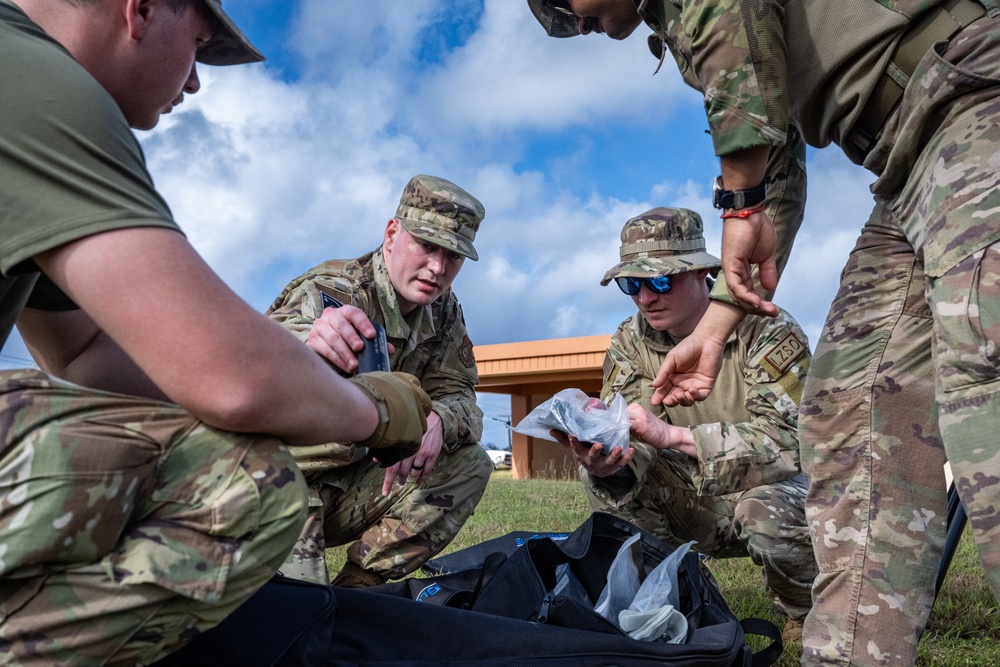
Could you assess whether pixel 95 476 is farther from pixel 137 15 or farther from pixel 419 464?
pixel 419 464

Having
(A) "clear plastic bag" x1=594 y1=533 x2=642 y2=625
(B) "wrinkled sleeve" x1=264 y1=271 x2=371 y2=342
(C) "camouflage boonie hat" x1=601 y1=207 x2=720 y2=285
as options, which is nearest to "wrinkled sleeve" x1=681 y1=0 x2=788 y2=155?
(A) "clear plastic bag" x1=594 y1=533 x2=642 y2=625

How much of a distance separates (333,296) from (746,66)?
2.26 meters

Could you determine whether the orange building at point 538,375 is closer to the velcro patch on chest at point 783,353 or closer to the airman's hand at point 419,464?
the velcro patch on chest at point 783,353

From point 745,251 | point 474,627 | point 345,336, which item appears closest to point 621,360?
point 345,336

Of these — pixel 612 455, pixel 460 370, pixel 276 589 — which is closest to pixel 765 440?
pixel 612 455

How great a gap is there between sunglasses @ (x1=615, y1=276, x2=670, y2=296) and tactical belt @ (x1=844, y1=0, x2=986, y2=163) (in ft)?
6.39

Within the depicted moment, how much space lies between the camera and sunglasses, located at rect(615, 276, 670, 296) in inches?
159

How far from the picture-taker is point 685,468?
387cm

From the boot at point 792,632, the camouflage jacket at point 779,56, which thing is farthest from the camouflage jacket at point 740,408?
the camouflage jacket at point 779,56

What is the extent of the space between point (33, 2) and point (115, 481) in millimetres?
844

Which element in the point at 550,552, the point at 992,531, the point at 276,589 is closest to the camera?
the point at 992,531

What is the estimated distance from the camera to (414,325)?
4250 mm

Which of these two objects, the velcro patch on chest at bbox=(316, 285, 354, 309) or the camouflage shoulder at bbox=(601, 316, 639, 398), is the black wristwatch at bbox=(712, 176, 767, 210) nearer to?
the velcro patch on chest at bbox=(316, 285, 354, 309)

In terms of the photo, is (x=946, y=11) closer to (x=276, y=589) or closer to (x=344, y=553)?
(x=276, y=589)
